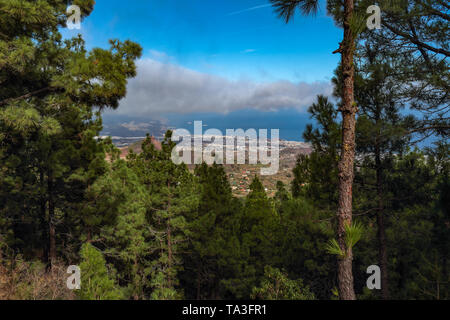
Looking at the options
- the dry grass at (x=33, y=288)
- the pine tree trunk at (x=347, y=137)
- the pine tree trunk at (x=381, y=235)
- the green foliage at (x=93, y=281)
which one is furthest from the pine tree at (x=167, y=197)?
the pine tree trunk at (x=347, y=137)

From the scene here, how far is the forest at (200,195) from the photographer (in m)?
4.29

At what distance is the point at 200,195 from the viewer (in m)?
14.1

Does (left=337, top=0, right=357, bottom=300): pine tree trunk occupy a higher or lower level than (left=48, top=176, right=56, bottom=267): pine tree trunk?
higher

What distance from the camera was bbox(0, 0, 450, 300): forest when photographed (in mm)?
4289

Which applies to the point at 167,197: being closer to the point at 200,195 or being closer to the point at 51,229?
the point at 200,195

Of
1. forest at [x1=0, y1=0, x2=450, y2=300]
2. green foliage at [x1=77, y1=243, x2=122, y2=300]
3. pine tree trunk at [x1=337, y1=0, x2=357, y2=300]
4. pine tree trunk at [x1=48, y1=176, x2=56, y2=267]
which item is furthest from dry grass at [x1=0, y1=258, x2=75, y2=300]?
pine tree trunk at [x1=337, y1=0, x2=357, y2=300]

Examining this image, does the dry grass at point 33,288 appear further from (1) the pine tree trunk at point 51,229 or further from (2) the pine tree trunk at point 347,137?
(2) the pine tree trunk at point 347,137

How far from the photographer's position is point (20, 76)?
5555mm

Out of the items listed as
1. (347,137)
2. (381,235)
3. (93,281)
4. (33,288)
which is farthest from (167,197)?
(347,137)

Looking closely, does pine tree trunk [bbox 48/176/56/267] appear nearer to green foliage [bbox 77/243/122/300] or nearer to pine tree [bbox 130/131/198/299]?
pine tree [bbox 130/131/198/299]

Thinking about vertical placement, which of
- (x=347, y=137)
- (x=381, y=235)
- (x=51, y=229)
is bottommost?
(x=51, y=229)
